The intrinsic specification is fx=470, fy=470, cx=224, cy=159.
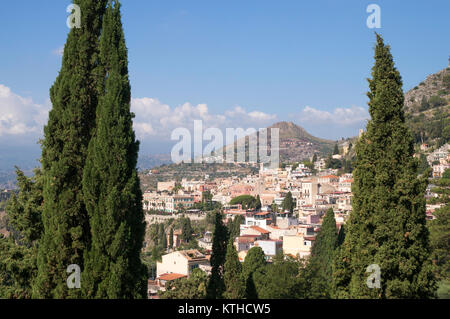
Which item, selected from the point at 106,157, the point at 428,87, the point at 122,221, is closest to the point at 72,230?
the point at 122,221

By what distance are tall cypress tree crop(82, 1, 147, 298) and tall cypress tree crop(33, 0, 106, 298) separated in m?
0.33

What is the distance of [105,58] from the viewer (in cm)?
759

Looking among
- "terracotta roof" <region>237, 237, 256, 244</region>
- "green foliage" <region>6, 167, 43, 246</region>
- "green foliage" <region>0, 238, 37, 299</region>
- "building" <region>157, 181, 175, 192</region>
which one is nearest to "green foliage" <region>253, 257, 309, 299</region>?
"green foliage" <region>0, 238, 37, 299</region>

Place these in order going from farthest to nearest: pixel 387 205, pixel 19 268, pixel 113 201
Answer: pixel 19 268 < pixel 387 205 < pixel 113 201

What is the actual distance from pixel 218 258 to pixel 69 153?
7.90 m

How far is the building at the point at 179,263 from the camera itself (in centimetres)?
3691

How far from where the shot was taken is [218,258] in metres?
14.3

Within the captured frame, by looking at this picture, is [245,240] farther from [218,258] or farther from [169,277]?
[218,258]

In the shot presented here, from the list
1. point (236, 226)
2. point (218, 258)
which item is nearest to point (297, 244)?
point (236, 226)

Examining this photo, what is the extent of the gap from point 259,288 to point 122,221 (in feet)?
51.2

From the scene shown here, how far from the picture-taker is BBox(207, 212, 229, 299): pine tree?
1354 centimetres

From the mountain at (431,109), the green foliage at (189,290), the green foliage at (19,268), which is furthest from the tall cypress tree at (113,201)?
the mountain at (431,109)

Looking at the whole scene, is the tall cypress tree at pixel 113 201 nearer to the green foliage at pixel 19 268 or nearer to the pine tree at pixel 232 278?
the green foliage at pixel 19 268

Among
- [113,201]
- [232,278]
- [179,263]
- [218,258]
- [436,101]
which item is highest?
[436,101]
